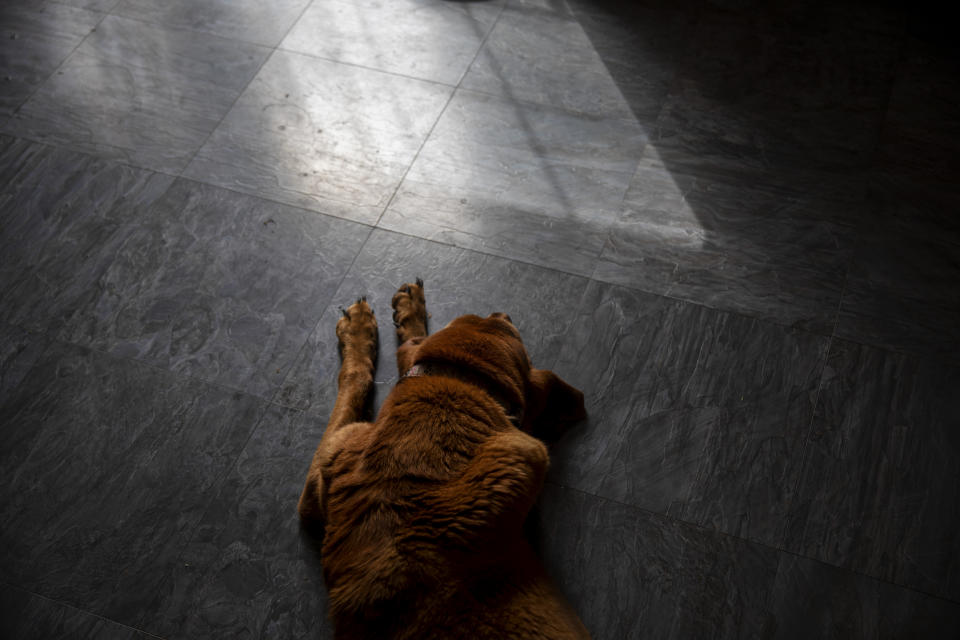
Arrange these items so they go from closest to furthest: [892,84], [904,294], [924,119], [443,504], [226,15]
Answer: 1. [443,504]
2. [904,294]
3. [924,119]
4. [892,84]
5. [226,15]

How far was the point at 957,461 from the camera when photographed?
9.54ft

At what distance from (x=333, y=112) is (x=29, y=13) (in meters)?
1.97

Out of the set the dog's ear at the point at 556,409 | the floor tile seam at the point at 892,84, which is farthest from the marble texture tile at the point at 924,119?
the dog's ear at the point at 556,409

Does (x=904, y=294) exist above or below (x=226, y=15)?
below

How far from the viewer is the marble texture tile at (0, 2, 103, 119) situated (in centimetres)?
416

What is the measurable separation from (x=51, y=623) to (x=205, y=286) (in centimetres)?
142

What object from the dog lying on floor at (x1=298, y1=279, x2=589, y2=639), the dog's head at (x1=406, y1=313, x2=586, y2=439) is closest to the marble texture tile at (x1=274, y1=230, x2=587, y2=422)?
the dog's head at (x1=406, y1=313, x2=586, y2=439)

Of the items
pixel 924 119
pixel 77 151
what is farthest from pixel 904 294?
pixel 77 151

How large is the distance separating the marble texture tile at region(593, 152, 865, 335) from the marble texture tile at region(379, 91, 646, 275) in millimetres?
129

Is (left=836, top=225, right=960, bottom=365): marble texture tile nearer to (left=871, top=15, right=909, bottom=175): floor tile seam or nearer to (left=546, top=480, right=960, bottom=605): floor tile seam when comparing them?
(left=871, top=15, right=909, bottom=175): floor tile seam

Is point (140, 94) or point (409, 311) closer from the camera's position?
point (409, 311)

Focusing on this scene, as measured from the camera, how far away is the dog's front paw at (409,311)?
320cm

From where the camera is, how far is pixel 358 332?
10.5 ft

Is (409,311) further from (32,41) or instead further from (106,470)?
(32,41)
